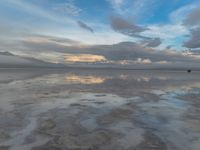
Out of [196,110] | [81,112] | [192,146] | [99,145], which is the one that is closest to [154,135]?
[192,146]

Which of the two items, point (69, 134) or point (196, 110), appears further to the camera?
point (196, 110)

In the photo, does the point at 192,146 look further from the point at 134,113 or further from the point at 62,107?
the point at 62,107

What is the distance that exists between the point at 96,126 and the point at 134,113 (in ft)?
9.96

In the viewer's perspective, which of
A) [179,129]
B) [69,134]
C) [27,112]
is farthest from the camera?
[27,112]

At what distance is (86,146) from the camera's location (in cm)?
605

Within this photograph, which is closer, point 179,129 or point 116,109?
point 179,129

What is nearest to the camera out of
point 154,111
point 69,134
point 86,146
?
point 86,146

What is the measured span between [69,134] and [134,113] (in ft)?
14.5

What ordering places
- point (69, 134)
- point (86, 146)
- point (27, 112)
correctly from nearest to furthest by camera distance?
point (86, 146), point (69, 134), point (27, 112)

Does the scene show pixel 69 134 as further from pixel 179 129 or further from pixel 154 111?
pixel 154 111

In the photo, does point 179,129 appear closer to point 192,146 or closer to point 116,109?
point 192,146

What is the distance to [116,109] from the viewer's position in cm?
1144

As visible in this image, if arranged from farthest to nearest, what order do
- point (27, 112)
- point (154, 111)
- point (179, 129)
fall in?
point (154, 111), point (27, 112), point (179, 129)

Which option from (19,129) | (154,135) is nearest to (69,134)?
(19,129)
